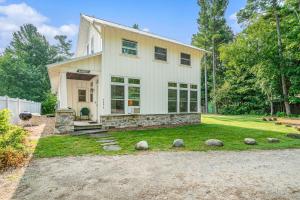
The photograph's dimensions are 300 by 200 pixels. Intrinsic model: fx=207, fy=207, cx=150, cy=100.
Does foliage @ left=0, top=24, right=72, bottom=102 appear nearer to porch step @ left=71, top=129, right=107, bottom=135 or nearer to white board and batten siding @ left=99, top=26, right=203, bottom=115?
white board and batten siding @ left=99, top=26, right=203, bottom=115

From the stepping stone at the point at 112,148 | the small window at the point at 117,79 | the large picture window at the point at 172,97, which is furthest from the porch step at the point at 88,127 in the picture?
the large picture window at the point at 172,97

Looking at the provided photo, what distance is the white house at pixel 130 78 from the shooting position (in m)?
10.2

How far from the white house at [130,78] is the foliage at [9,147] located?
3.01 metres

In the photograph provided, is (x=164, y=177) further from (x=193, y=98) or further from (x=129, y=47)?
(x=193, y=98)

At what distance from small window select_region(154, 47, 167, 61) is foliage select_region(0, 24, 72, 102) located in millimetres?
26781

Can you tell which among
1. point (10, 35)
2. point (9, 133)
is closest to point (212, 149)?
point (9, 133)

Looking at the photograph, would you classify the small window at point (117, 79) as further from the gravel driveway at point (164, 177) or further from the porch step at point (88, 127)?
the gravel driveway at point (164, 177)

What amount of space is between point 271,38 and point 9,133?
917 inches

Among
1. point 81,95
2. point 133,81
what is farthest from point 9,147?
point 81,95

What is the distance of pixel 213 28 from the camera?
2919 centimetres

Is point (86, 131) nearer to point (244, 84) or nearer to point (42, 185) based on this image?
point (42, 185)

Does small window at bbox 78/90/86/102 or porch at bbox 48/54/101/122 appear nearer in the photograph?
porch at bbox 48/54/101/122

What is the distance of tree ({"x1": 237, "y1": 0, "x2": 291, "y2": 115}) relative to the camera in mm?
19908

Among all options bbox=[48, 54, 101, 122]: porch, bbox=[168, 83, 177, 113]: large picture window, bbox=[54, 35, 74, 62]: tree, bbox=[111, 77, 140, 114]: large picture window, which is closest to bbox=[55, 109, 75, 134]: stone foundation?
bbox=[48, 54, 101, 122]: porch
